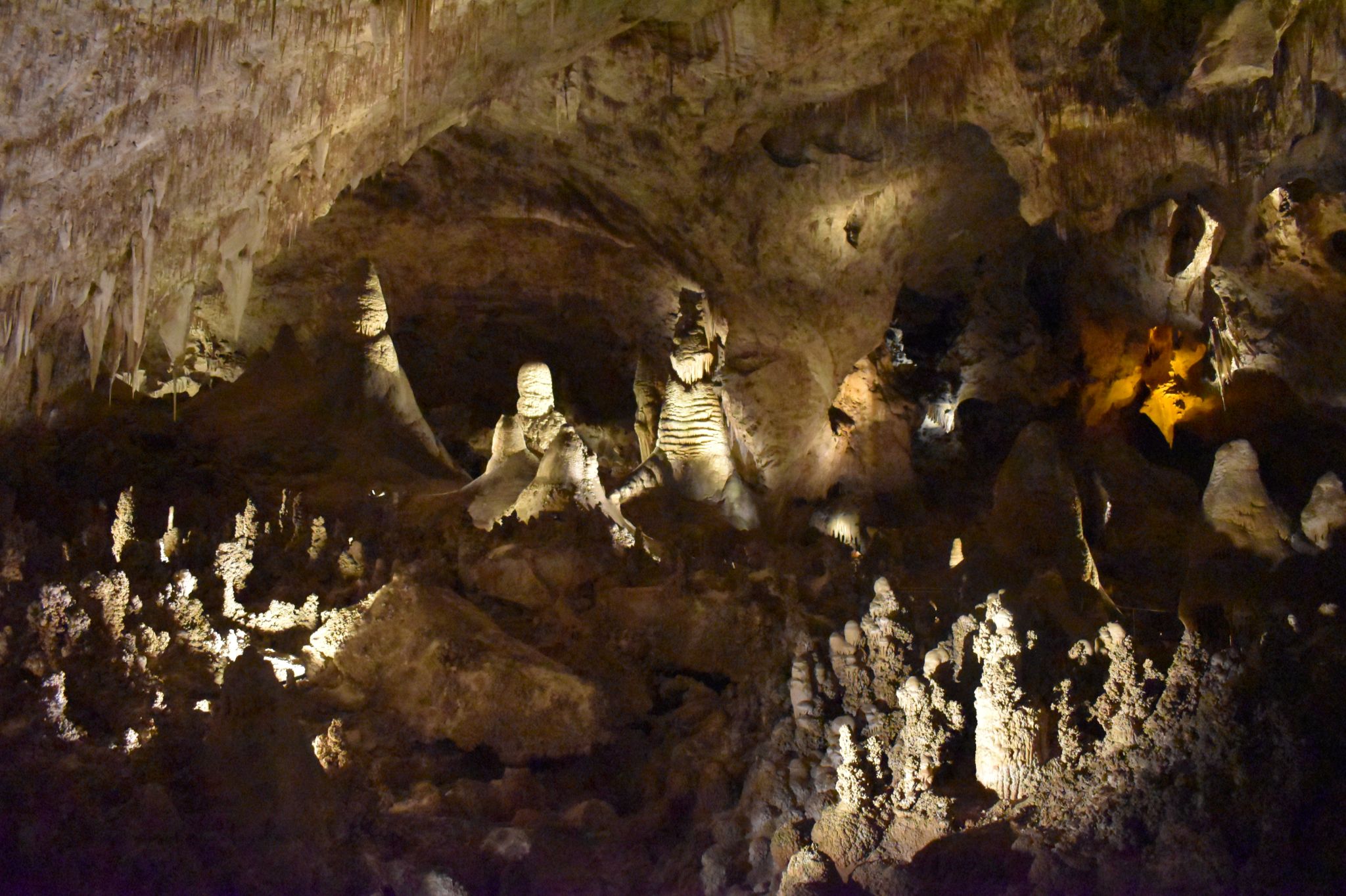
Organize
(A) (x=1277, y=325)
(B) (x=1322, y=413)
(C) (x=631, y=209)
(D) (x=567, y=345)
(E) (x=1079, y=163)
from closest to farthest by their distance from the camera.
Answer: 1. (B) (x=1322, y=413)
2. (A) (x=1277, y=325)
3. (E) (x=1079, y=163)
4. (C) (x=631, y=209)
5. (D) (x=567, y=345)

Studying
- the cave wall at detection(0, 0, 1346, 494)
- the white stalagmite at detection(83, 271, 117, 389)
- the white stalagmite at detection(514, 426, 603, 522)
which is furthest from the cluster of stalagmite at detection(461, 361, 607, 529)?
the white stalagmite at detection(83, 271, 117, 389)

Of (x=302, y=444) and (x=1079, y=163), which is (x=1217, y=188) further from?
(x=302, y=444)

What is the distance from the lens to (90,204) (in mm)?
6246

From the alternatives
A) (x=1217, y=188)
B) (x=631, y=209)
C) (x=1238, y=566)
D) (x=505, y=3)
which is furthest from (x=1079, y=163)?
(x=505, y=3)

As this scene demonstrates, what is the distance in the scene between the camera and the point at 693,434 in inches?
549

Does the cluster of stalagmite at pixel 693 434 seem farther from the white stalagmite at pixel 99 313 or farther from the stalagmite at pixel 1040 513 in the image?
the white stalagmite at pixel 99 313

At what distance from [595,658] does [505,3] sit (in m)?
5.10

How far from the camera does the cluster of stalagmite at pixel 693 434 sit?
13.2 meters

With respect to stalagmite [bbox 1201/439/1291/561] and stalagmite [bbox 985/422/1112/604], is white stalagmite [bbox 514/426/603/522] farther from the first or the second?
stalagmite [bbox 1201/439/1291/561]

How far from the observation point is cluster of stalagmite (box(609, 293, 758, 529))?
43.2 feet

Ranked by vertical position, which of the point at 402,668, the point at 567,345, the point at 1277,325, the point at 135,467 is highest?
the point at 567,345

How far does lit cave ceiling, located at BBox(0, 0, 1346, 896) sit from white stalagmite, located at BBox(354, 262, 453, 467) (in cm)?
8

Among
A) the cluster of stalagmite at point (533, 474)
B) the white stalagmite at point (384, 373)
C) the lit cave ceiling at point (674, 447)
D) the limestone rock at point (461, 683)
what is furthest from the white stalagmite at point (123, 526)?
the white stalagmite at point (384, 373)

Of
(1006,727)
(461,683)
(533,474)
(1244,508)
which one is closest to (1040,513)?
(1244,508)
